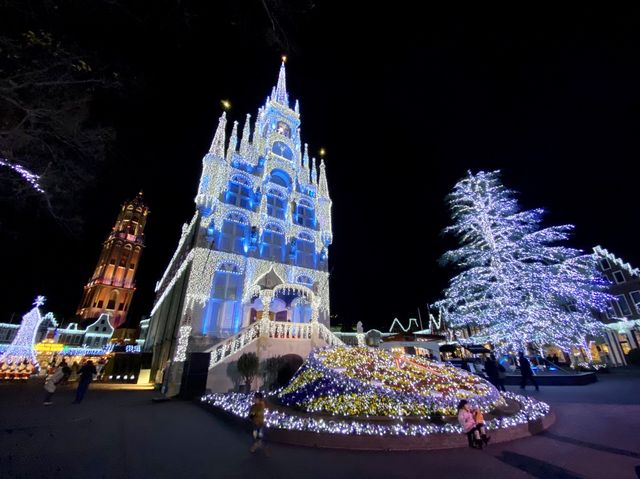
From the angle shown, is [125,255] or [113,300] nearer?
[113,300]

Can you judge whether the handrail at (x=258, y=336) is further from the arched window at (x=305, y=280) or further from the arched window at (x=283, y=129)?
the arched window at (x=283, y=129)

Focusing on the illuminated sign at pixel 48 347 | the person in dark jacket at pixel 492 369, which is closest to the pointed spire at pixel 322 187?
the person in dark jacket at pixel 492 369

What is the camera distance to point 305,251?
891 inches

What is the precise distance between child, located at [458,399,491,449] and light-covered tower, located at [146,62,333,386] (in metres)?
10.8

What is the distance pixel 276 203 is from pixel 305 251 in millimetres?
4763

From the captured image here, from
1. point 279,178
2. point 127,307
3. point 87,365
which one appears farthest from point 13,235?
point 127,307

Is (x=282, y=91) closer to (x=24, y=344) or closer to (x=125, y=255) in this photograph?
(x=24, y=344)

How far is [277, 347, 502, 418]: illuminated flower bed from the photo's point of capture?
6711 millimetres

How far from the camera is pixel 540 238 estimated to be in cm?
1664

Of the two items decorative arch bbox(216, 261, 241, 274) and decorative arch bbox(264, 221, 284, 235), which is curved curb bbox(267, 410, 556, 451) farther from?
decorative arch bbox(264, 221, 284, 235)

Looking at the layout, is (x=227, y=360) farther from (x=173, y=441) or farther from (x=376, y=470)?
(x=376, y=470)

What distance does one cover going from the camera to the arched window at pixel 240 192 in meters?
21.0

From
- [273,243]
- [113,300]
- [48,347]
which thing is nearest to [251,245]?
[273,243]

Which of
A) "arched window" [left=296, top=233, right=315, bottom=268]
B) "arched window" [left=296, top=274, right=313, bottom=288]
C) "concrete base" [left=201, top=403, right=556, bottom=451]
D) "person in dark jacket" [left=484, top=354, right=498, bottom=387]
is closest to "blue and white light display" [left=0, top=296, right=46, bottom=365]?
"arched window" [left=296, top=274, right=313, bottom=288]
